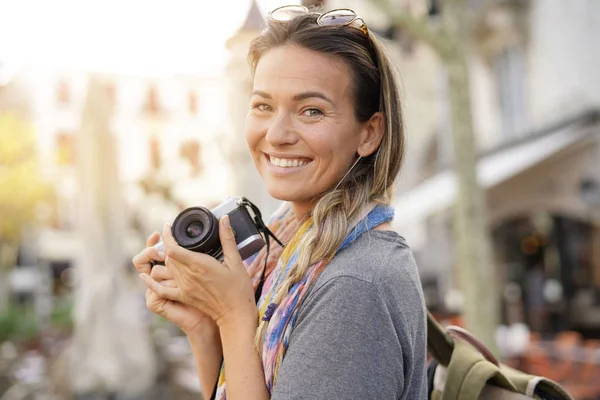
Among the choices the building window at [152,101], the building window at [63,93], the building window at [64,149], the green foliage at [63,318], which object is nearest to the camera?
the green foliage at [63,318]

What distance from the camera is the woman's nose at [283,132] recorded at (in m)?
1.48

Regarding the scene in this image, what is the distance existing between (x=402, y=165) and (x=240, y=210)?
352 mm

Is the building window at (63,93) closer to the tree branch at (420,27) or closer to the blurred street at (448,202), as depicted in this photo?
the blurred street at (448,202)

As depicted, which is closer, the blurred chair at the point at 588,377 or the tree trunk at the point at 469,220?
the tree trunk at the point at 469,220

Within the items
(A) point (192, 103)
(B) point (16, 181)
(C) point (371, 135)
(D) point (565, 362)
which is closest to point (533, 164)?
(D) point (565, 362)

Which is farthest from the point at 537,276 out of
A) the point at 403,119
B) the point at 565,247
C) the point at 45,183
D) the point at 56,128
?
the point at 56,128

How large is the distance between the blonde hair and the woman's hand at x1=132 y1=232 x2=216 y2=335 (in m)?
0.21

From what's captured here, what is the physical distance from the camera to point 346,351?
1229mm

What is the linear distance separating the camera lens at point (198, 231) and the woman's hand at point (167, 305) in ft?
0.33

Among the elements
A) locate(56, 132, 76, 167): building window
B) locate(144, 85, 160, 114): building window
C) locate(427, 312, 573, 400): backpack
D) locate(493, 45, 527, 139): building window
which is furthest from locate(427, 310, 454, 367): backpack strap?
locate(144, 85, 160, 114): building window

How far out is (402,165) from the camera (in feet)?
5.15

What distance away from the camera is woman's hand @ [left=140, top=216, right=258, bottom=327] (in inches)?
55.6

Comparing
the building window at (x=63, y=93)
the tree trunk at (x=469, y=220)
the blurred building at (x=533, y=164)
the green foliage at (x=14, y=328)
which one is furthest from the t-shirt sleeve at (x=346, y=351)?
the building window at (x=63, y=93)

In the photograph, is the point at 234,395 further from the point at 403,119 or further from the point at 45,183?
the point at 45,183
